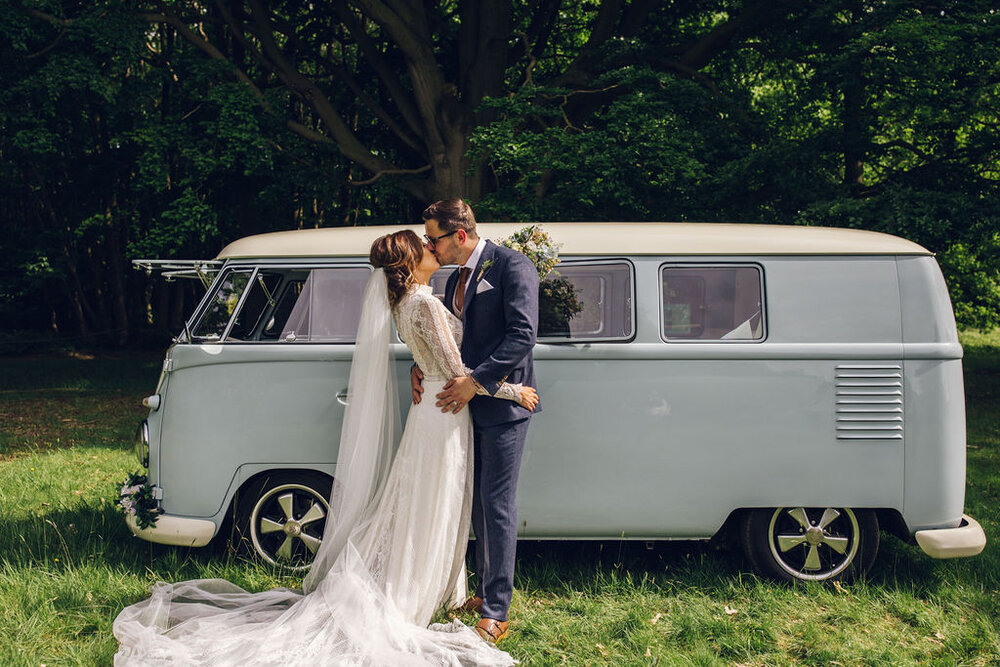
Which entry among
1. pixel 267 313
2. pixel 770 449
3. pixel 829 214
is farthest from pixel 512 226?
pixel 829 214

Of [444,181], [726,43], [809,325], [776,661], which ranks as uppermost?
[726,43]

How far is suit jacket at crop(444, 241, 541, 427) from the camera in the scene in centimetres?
409

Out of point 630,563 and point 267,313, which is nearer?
point 267,313

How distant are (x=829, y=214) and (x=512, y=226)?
248 inches

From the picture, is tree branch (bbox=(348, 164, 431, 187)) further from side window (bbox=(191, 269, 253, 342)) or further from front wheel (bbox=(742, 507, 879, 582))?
front wheel (bbox=(742, 507, 879, 582))

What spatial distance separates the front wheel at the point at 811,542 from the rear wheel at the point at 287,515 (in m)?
2.63

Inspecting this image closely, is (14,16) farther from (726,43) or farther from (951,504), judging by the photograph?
Answer: (951,504)

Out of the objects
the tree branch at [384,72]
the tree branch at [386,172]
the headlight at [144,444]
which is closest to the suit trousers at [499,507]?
the headlight at [144,444]

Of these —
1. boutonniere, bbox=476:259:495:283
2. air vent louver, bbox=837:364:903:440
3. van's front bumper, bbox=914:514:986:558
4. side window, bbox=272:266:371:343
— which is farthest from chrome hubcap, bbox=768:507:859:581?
side window, bbox=272:266:371:343

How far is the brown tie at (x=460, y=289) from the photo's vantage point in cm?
438

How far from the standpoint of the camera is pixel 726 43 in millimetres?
13367

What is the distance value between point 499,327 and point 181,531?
2.33 m

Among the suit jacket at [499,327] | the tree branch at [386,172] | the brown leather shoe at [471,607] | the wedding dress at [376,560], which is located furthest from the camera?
the tree branch at [386,172]

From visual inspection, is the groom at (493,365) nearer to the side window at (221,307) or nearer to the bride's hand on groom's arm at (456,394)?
the bride's hand on groom's arm at (456,394)
